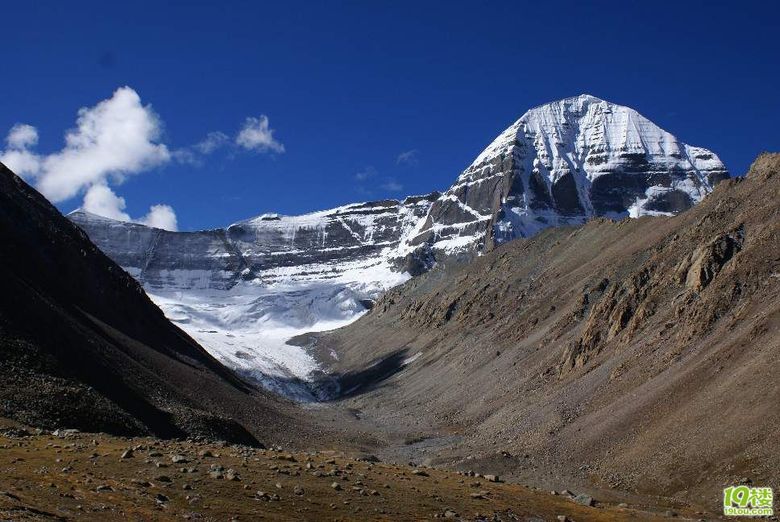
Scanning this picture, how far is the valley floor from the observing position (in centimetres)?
2550

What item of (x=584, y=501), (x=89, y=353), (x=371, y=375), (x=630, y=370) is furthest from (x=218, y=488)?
(x=371, y=375)

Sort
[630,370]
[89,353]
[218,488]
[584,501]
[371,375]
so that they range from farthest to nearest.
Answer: [371,375] < [630,370] < [89,353] < [584,501] < [218,488]

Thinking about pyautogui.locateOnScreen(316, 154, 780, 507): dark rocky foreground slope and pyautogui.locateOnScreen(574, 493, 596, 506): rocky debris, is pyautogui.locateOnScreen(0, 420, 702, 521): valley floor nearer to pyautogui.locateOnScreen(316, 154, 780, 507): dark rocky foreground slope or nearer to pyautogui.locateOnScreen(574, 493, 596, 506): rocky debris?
pyautogui.locateOnScreen(574, 493, 596, 506): rocky debris

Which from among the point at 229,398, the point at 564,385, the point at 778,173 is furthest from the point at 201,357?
the point at 778,173

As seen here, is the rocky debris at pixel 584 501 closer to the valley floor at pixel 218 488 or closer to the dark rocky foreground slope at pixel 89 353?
the valley floor at pixel 218 488

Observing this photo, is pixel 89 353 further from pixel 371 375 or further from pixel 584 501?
pixel 371 375

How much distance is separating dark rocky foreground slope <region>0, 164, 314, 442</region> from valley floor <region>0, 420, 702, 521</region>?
11.1 metres

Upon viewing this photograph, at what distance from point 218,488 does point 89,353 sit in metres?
45.9

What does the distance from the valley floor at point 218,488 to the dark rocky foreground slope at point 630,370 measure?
1737 cm

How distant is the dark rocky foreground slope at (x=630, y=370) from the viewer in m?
57.0

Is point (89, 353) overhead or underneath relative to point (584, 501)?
overhead

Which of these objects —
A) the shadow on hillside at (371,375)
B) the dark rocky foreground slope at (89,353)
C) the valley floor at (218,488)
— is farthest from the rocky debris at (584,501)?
the shadow on hillside at (371,375)

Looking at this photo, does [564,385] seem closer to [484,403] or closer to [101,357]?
[484,403]

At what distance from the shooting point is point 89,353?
70.6 m
